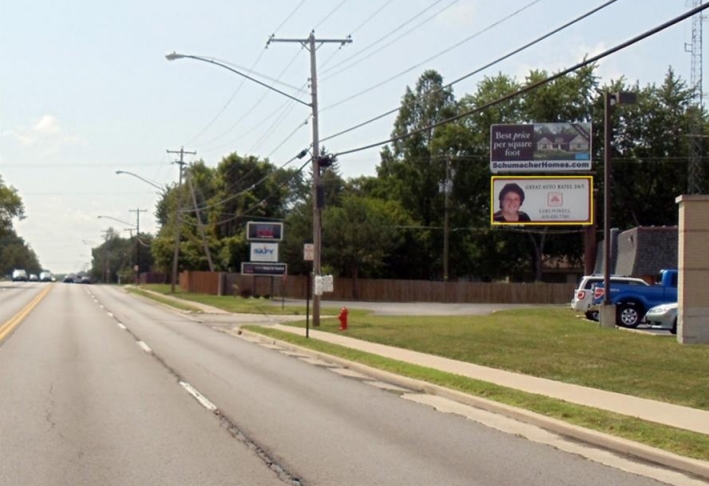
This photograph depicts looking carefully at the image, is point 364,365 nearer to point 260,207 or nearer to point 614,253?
point 614,253

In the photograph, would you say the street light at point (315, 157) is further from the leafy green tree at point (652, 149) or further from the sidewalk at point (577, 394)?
the leafy green tree at point (652, 149)

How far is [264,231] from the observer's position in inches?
2368

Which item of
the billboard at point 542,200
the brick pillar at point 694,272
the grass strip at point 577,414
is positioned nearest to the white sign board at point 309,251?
the grass strip at point 577,414

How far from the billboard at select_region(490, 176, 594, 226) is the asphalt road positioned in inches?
859

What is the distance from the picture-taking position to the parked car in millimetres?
28406

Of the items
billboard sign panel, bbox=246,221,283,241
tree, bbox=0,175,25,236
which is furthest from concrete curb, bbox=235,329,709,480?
tree, bbox=0,175,25,236

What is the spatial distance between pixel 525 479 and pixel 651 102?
67623 mm

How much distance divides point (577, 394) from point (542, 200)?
26.6 metres

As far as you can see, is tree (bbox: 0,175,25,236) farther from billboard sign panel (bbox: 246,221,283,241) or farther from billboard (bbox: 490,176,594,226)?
billboard (bbox: 490,176,594,226)

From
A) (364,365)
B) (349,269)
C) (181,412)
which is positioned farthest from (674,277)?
(349,269)

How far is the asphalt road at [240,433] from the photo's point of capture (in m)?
9.81

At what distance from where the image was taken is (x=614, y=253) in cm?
5247

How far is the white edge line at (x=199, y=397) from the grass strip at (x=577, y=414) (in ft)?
13.9

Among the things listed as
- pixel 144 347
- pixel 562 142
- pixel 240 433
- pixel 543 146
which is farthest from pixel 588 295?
pixel 240 433
